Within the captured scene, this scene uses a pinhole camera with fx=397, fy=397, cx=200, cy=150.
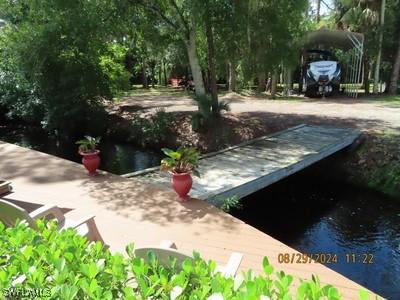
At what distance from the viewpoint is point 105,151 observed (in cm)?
1343

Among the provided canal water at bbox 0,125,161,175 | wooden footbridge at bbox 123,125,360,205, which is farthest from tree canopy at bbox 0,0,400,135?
wooden footbridge at bbox 123,125,360,205

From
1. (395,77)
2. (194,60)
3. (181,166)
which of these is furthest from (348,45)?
(181,166)

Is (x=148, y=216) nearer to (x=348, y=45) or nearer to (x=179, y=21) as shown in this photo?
(x=179, y=21)

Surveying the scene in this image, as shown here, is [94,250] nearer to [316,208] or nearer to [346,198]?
[316,208]

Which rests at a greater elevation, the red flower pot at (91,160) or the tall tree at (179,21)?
the tall tree at (179,21)

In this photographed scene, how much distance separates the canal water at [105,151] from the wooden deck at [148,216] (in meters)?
4.04

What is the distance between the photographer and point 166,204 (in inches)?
230

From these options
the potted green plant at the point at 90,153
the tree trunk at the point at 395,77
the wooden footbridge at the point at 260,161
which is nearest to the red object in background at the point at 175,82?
the tree trunk at the point at 395,77

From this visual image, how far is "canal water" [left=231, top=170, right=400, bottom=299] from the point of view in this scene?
5.98 meters

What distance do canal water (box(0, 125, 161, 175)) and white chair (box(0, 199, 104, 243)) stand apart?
709 cm

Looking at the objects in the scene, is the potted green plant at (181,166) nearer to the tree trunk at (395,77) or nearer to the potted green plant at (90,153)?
the potted green plant at (90,153)

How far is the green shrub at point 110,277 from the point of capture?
1783 mm

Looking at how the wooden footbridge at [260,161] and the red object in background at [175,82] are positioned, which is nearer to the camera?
the wooden footbridge at [260,161]

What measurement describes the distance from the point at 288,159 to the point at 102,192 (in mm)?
3934
